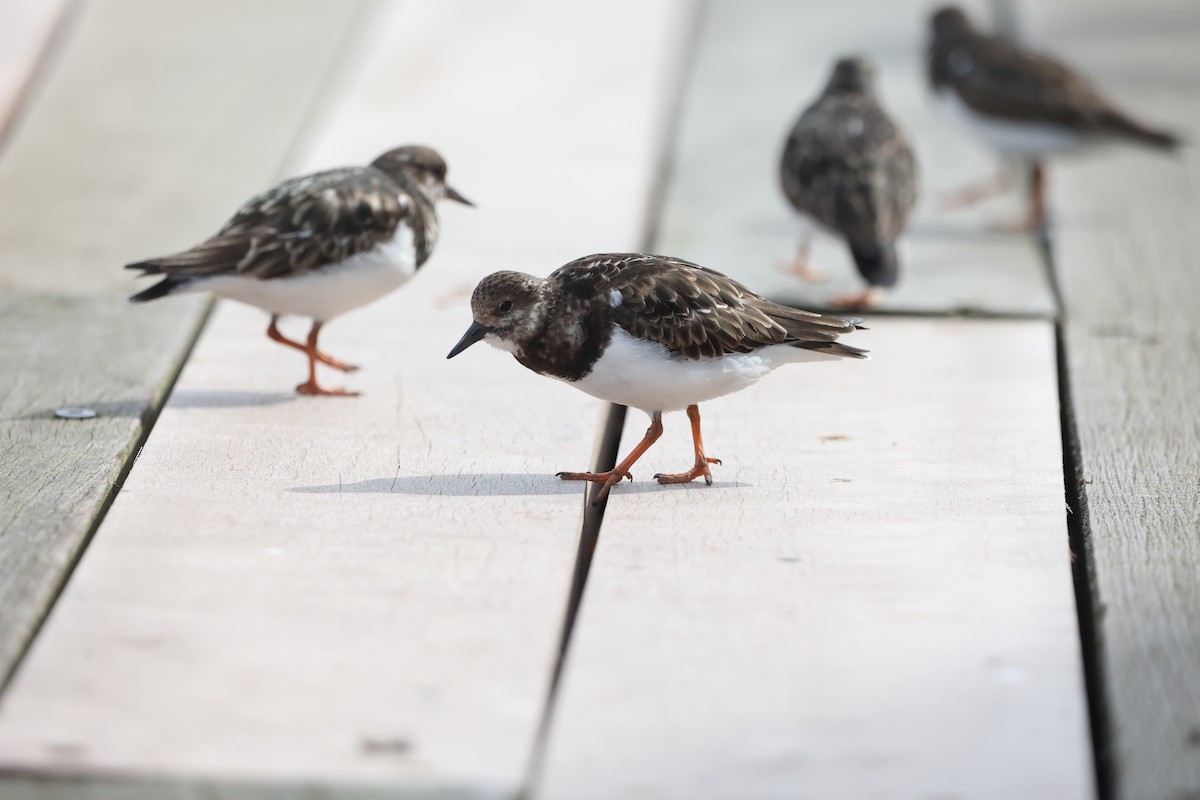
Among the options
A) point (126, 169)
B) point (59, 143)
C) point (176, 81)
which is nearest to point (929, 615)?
point (126, 169)

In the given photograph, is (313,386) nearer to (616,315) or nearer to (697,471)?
(616,315)

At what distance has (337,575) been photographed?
374 centimetres

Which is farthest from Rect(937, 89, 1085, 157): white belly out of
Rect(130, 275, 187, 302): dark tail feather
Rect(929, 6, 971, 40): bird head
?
Rect(130, 275, 187, 302): dark tail feather

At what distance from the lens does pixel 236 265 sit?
15.9 ft

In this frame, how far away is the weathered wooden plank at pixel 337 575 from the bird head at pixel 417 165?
500 mm

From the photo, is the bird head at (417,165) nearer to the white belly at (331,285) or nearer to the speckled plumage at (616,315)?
the white belly at (331,285)

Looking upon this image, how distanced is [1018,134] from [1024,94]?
20 cm

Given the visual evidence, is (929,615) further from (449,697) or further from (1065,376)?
(1065,376)

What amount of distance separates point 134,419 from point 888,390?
2364 millimetres

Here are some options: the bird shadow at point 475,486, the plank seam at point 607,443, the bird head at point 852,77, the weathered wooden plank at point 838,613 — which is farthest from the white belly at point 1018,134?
the bird shadow at point 475,486

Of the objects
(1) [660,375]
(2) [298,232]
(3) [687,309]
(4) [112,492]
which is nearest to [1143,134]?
(3) [687,309]

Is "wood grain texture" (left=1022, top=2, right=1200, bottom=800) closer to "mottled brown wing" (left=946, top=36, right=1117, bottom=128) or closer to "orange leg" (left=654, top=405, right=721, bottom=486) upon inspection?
"mottled brown wing" (left=946, top=36, right=1117, bottom=128)

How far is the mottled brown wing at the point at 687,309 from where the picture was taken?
13.8 feet

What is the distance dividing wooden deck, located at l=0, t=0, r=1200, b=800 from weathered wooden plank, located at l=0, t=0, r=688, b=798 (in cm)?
1
